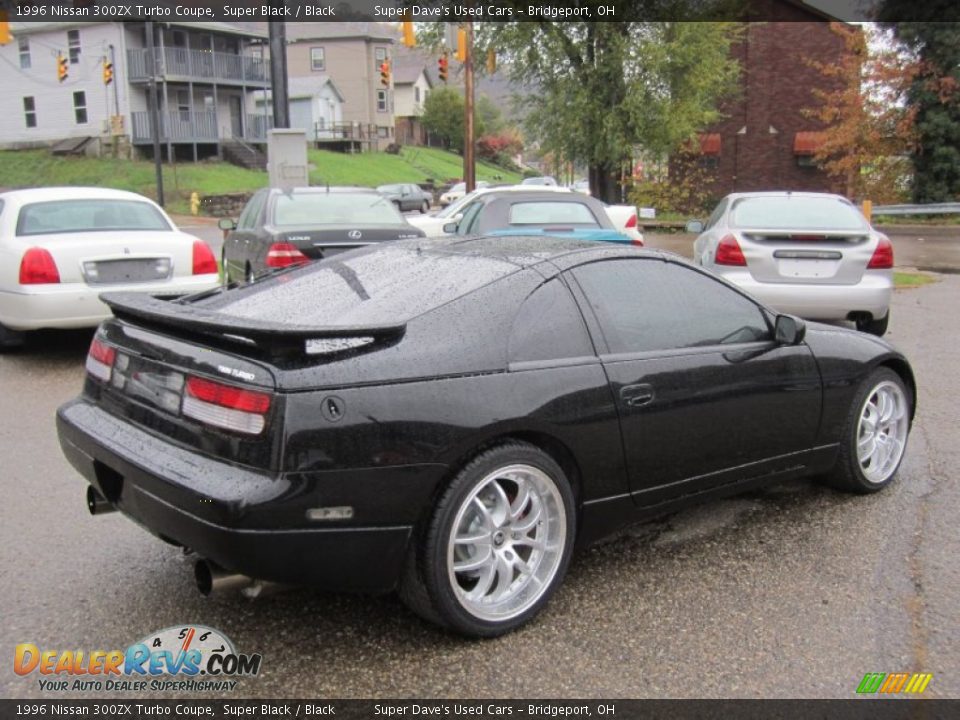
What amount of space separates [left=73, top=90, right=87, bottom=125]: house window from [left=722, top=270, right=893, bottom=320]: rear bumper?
43255 mm

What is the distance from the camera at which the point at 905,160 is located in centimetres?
2825

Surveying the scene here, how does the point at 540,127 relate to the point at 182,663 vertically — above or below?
above

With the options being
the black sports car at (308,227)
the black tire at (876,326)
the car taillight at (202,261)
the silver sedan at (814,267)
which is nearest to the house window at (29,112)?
the black sports car at (308,227)

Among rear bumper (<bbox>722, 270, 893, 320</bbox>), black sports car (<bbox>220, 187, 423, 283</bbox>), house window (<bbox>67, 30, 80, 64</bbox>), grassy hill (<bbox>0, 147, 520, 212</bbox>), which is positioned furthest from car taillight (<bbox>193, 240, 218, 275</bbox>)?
house window (<bbox>67, 30, 80, 64</bbox>)

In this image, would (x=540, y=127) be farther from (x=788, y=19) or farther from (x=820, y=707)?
(x=820, y=707)

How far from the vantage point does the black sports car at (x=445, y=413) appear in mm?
2949

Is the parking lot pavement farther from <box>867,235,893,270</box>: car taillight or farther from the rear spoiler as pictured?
<box>867,235,893,270</box>: car taillight

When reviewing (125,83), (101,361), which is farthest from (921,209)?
(125,83)

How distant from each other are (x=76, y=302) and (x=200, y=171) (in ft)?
120

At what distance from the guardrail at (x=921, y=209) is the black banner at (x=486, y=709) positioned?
2531 cm

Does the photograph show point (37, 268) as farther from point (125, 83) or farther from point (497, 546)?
point (125, 83)

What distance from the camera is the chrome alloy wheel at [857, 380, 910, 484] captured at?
4.77 metres

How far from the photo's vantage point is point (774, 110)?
3403 centimetres

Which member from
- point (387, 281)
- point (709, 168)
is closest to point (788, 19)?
point (709, 168)
